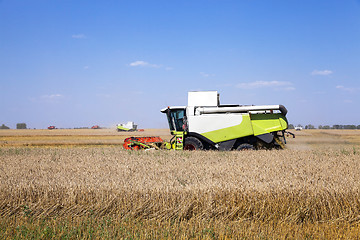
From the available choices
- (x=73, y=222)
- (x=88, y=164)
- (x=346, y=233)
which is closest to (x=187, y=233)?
(x=73, y=222)

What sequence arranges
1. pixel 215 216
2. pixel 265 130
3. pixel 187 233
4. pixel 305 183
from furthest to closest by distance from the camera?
pixel 265 130 → pixel 305 183 → pixel 215 216 → pixel 187 233

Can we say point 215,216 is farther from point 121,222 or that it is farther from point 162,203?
point 121,222

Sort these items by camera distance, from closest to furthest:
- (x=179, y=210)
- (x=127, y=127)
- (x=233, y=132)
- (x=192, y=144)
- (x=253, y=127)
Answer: (x=179, y=210), (x=253, y=127), (x=233, y=132), (x=192, y=144), (x=127, y=127)

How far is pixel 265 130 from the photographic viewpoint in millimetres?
13523

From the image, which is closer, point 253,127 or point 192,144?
point 253,127

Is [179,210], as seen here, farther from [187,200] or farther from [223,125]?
[223,125]

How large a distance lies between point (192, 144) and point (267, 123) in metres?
3.19

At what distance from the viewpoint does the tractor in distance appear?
1355cm

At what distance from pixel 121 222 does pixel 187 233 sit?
1132 mm

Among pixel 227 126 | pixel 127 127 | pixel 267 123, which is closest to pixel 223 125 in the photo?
pixel 227 126

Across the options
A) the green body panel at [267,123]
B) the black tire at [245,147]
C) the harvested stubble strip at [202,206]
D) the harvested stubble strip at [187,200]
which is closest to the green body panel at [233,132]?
the green body panel at [267,123]

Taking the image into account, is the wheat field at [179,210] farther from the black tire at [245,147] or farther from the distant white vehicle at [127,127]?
the distant white vehicle at [127,127]

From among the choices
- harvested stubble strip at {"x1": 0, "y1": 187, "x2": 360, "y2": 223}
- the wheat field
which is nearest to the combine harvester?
the wheat field

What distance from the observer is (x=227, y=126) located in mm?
13688
